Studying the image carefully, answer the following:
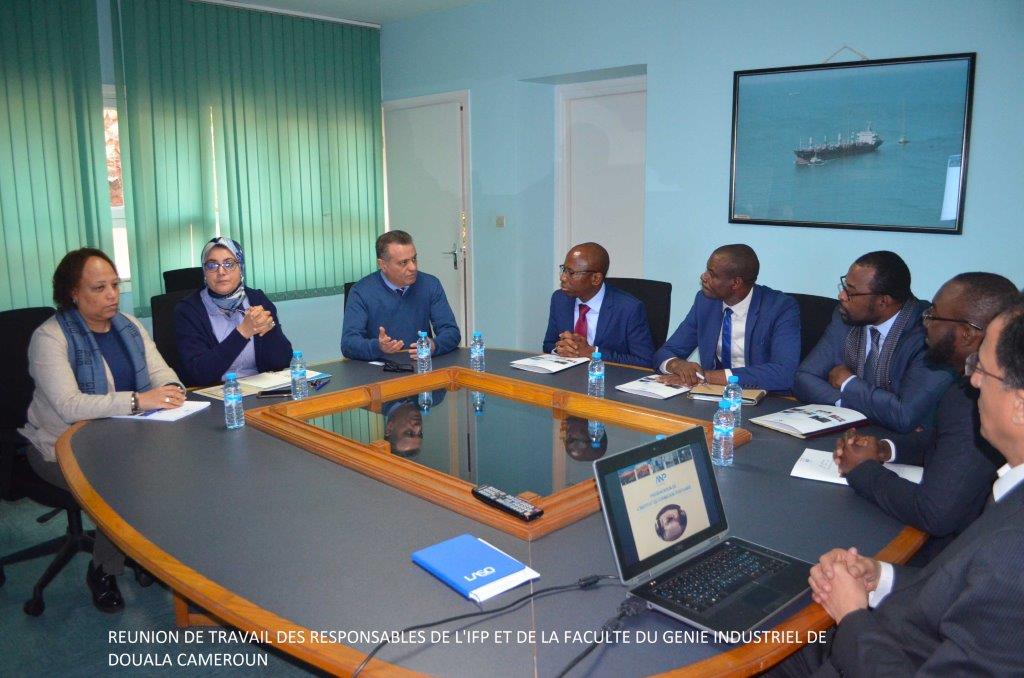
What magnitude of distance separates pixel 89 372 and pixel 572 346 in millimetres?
1977

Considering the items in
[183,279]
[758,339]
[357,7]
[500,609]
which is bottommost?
[500,609]

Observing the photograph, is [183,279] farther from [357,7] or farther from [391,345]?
[357,7]

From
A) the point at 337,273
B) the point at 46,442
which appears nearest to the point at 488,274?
the point at 337,273

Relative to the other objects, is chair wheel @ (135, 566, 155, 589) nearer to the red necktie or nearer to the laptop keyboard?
the red necktie

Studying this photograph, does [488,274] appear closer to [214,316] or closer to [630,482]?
[214,316]

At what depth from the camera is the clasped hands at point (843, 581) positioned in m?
1.46

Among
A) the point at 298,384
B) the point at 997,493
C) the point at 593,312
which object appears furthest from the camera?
the point at 593,312

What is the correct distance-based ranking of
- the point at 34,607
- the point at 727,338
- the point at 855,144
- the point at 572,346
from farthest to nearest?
the point at 855,144, the point at 572,346, the point at 727,338, the point at 34,607

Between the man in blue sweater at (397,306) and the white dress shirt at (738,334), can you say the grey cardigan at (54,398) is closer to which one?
the man in blue sweater at (397,306)

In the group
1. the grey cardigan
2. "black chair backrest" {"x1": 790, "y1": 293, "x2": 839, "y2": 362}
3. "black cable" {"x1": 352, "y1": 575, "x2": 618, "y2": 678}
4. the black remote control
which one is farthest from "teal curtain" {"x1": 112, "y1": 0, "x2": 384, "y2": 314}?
"black cable" {"x1": 352, "y1": 575, "x2": 618, "y2": 678}

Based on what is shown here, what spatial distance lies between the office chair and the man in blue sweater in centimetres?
130

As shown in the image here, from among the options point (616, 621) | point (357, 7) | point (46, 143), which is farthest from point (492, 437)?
point (357, 7)

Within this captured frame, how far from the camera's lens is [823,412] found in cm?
263

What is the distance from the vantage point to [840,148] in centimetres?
427
